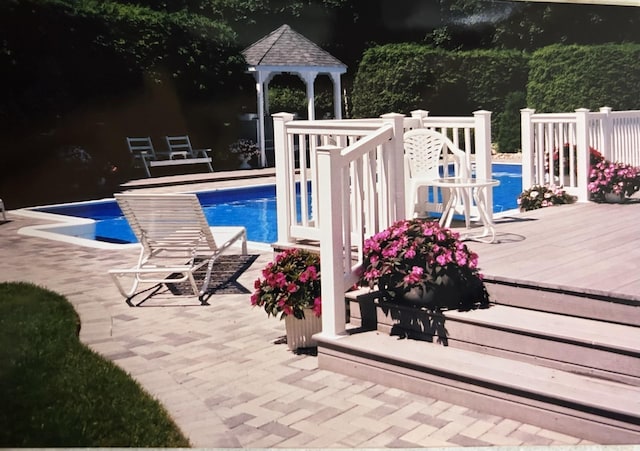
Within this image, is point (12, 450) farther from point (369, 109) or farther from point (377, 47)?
point (369, 109)

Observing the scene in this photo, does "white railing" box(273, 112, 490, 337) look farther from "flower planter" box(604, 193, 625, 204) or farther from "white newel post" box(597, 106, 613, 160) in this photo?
"white newel post" box(597, 106, 613, 160)

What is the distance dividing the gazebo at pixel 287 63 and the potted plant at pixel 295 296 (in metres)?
5.95

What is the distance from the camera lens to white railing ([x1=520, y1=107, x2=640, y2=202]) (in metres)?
7.57

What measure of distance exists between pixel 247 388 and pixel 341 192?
3.52ft

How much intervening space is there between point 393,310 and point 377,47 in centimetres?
698

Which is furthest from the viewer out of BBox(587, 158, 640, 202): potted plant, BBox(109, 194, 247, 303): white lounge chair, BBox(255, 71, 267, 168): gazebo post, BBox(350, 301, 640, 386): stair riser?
BBox(255, 71, 267, 168): gazebo post

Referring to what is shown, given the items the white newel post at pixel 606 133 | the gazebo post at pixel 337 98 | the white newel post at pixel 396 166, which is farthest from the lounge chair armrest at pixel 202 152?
the white newel post at pixel 396 166

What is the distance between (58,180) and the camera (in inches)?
386

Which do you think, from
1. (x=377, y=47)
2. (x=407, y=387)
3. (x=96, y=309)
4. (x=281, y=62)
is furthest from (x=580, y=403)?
(x=281, y=62)

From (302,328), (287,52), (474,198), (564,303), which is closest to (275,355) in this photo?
(302,328)

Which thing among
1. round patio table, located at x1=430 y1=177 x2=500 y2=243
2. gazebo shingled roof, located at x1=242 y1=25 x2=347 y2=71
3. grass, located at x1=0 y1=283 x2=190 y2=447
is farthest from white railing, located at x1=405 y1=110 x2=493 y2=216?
gazebo shingled roof, located at x1=242 y1=25 x2=347 y2=71

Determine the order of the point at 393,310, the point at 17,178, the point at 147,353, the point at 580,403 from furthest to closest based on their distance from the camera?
Result: the point at 17,178, the point at 147,353, the point at 393,310, the point at 580,403

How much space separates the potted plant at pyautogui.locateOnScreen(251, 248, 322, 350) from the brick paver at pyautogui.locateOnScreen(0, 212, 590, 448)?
0.45ft

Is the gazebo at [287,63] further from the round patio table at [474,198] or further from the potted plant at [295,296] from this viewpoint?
the potted plant at [295,296]
